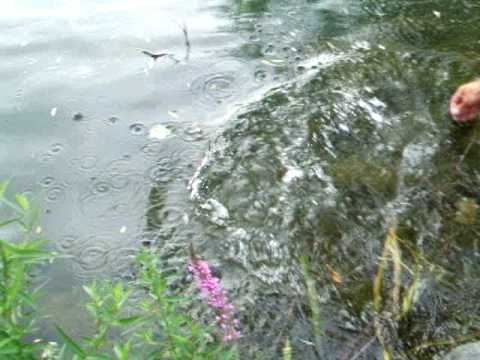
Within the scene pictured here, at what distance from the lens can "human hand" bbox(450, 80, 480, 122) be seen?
149 inches

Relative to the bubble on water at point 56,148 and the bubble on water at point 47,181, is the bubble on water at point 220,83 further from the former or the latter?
the bubble on water at point 47,181

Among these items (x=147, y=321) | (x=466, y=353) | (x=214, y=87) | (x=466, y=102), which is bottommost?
(x=214, y=87)

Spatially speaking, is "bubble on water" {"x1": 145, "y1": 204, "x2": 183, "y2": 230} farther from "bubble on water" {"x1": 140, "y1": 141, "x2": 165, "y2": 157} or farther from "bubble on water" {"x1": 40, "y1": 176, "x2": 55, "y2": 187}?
"bubble on water" {"x1": 40, "y1": 176, "x2": 55, "y2": 187}

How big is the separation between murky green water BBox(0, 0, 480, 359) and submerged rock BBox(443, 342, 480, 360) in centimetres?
12

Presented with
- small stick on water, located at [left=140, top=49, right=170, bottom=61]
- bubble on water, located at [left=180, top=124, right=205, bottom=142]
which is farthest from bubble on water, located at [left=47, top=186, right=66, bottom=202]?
small stick on water, located at [left=140, top=49, right=170, bottom=61]

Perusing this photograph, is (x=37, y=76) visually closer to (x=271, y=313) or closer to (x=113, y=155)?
(x=113, y=155)

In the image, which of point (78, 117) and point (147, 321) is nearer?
point (147, 321)

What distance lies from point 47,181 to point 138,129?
82cm

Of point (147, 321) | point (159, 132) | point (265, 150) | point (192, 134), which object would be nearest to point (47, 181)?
point (159, 132)

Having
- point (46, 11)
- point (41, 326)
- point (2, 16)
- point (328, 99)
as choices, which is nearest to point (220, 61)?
point (328, 99)

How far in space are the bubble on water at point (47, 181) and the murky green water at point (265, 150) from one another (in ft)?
0.04

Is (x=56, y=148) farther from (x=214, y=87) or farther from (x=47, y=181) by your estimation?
(x=214, y=87)

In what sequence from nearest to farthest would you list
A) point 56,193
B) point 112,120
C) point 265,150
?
point 56,193 < point 265,150 < point 112,120

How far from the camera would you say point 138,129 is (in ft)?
14.2
